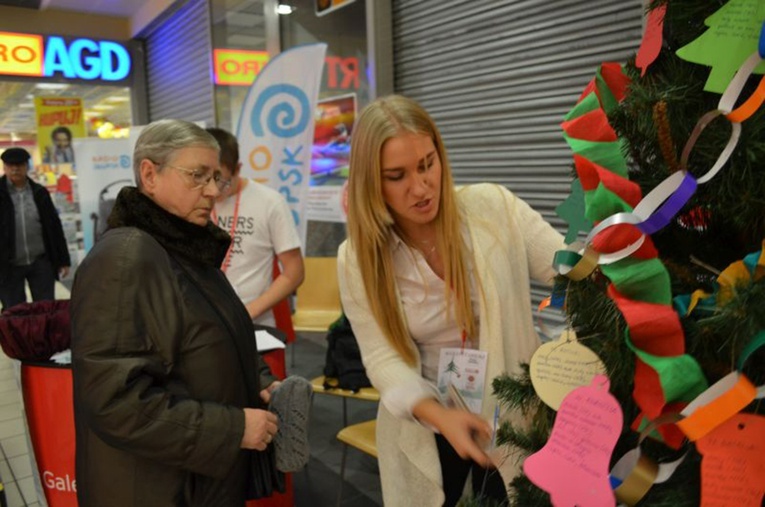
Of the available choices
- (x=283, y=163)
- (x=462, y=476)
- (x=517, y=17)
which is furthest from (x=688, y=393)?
(x=283, y=163)

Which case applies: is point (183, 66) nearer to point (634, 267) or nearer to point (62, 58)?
point (62, 58)

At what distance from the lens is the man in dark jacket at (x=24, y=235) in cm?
547

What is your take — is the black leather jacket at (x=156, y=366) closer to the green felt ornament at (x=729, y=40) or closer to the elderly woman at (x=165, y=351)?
the elderly woman at (x=165, y=351)

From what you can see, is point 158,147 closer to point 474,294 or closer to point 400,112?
point 400,112

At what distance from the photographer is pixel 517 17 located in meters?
3.39

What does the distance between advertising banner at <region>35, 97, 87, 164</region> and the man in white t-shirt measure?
6.01 meters

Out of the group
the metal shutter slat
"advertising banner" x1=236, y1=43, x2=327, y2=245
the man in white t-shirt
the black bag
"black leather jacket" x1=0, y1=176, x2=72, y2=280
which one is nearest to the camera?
the man in white t-shirt

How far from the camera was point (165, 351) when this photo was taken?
1416 mm

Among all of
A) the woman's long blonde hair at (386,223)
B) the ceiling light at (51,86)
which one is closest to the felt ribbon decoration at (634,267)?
the woman's long blonde hair at (386,223)

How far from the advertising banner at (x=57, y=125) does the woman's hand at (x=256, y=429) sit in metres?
7.48

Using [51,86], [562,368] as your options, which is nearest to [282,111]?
[562,368]

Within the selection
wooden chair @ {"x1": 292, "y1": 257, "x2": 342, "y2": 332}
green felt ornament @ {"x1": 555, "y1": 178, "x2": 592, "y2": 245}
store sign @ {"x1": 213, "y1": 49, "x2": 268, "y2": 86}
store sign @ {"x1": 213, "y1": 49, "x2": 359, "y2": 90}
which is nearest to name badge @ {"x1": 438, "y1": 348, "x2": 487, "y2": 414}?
green felt ornament @ {"x1": 555, "y1": 178, "x2": 592, "y2": 245}

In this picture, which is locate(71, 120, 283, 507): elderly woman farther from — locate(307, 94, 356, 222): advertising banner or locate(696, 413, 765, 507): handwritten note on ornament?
locate(307, 94, 356, 222): advertising banner

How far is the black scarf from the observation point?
1.49 meters
